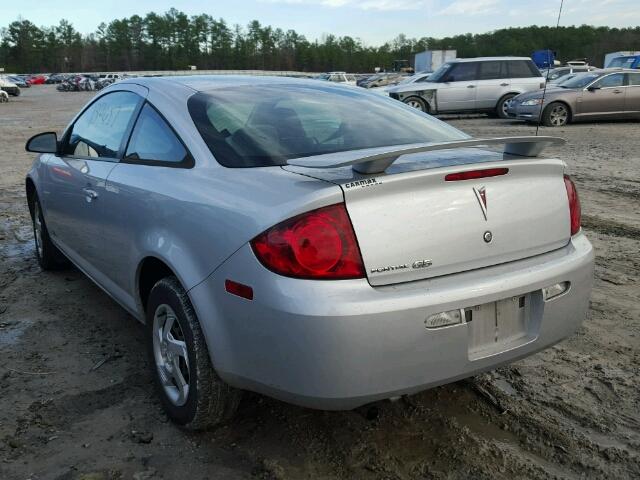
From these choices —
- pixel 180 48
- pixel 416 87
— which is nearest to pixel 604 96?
pixel 416 87

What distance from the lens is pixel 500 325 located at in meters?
2.31

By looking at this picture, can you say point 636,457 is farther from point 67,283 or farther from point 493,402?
point 67,283

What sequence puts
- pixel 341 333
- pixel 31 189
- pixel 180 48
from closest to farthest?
1. pixel 341 333
2. pixel 31 189
3. pixel 180 48

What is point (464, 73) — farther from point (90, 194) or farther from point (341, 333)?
point (341, 333)

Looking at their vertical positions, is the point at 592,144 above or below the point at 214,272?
below

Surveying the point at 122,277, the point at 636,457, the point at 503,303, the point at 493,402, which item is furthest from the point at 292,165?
the point at 636,457

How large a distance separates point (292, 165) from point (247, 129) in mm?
482

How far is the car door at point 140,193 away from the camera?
8.96 feet

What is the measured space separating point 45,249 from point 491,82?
16.1 meters

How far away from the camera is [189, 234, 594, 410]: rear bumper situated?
2037 millimetres

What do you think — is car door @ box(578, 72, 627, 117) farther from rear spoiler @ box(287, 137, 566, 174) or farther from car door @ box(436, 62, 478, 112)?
rear spoiler @ box(287, 137, 566, 174)

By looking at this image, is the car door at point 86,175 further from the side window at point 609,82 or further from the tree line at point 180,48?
the tree line at point 180,48

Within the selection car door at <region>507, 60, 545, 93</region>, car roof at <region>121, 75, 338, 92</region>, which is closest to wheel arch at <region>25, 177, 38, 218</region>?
car roof at <region>121, 75, 338, 92</region>

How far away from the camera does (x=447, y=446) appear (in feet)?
8.40
